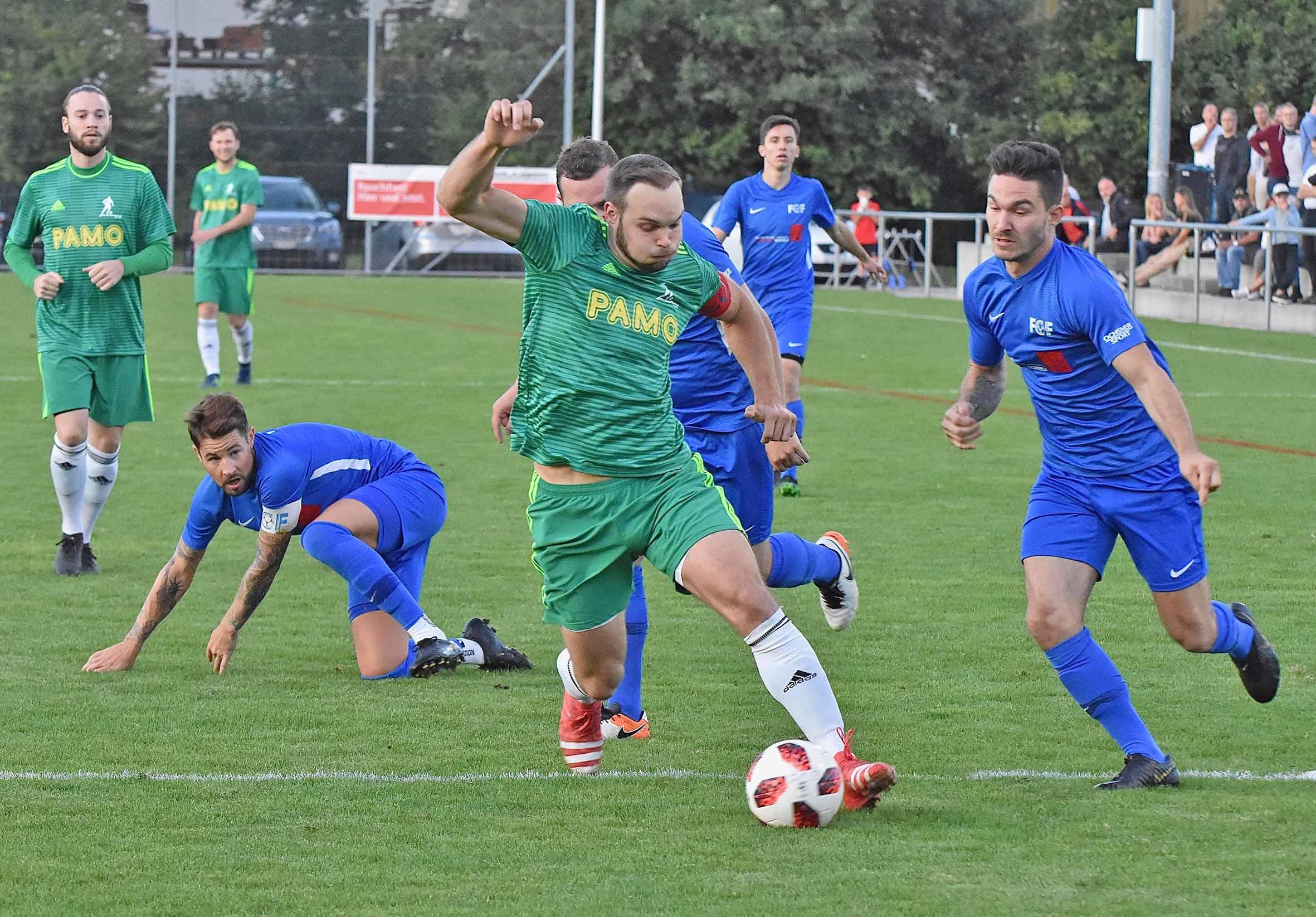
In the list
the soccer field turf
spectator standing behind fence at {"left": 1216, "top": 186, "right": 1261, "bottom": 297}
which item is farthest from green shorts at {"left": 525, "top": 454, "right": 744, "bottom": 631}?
spectator standing behind fence at {"left": 1216, "top": 186, "right": 1261, "bottom": 297}

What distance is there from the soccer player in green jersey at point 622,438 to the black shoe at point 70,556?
409cm

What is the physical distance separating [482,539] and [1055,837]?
5263 mm

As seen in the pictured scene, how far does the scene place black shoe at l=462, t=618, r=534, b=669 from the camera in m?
6.81

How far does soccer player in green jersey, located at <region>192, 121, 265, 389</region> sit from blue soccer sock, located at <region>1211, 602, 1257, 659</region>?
1185cm

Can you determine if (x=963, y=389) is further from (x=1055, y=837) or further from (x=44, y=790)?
(x=44, y=790)

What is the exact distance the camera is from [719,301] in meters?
5.26

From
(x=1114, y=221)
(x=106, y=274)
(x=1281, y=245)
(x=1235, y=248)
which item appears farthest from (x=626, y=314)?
(x=1114, y=221)

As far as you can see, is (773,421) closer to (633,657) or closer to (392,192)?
(633,657)

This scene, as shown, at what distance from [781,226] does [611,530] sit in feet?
21.8

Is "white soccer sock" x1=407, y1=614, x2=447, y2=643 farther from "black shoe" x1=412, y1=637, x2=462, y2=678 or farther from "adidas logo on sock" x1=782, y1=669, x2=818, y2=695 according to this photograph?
"adidas logo on sock" x1=782, y1=669, x2=818, y2=695

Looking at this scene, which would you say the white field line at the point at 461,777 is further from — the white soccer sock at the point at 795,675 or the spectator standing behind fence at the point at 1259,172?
the spectator standing behind fence at the point at 1259,172

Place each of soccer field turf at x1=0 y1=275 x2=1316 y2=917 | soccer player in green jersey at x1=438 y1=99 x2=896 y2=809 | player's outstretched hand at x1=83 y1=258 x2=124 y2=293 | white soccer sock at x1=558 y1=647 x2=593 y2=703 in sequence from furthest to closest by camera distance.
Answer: player's outstretched hand at x1=83 y1=258 x2=124 y2=293, white soccer sock at x1=558 y1=647 x2=593 y2=703, soccer player in green jersey at x1=438 y1=99 x2=896 y2=809, soccer field turf at x1=0 y1=275 x2=1316 y2=917

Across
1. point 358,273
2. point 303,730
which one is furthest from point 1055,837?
point 358,273

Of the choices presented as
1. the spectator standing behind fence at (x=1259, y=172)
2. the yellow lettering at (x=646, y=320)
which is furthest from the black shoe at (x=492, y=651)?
the spectator standing behind fence at (x=1259, y=172)
